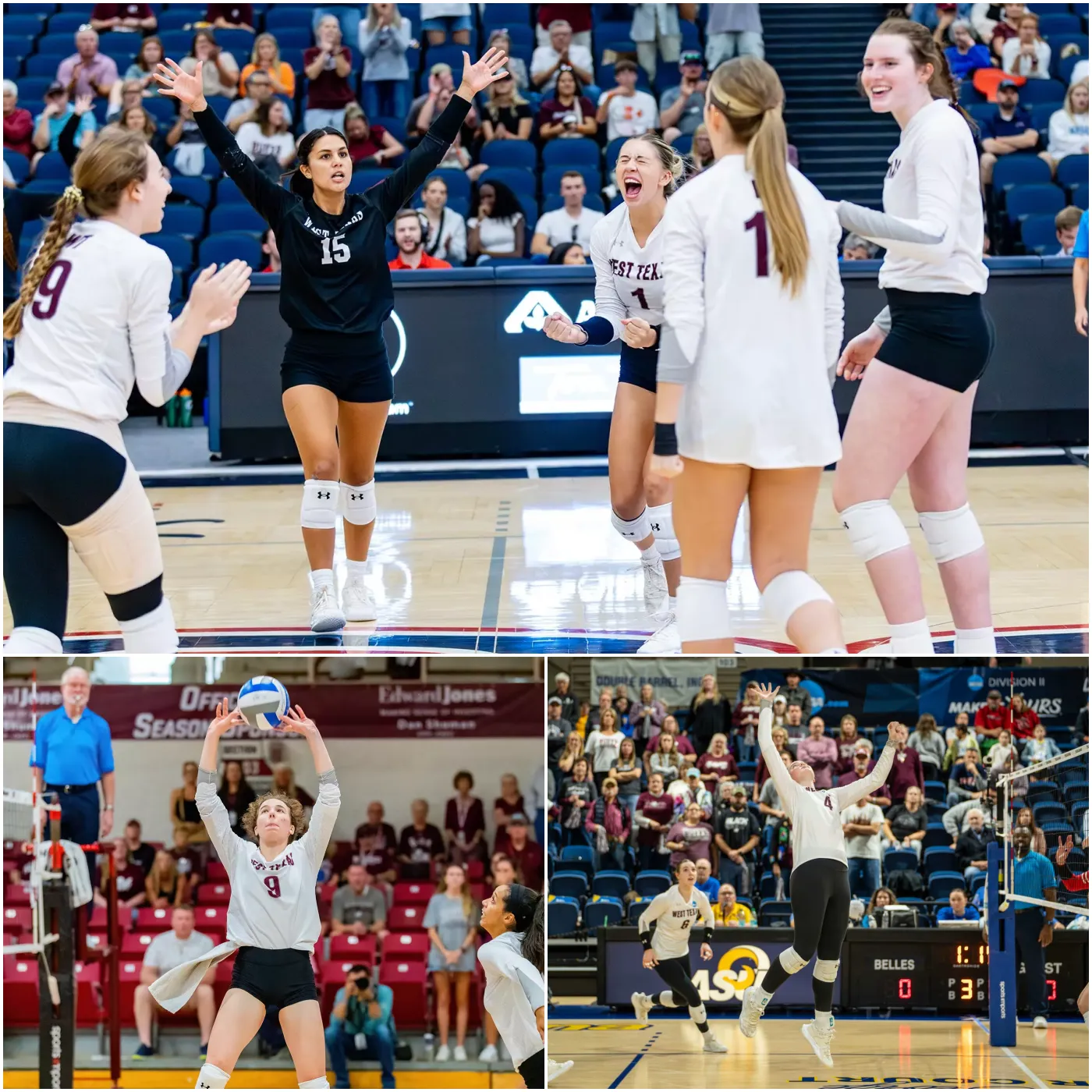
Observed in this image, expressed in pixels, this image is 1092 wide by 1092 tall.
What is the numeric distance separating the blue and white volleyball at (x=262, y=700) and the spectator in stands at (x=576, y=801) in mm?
4856

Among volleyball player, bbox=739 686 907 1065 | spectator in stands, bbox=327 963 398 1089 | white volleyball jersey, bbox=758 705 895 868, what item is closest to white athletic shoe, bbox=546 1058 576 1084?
volleyball player, bbox=739 686 907 1065

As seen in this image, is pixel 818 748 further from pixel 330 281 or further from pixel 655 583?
pixel 330 281

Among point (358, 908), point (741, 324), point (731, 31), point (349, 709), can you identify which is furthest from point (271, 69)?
point (741, 324)

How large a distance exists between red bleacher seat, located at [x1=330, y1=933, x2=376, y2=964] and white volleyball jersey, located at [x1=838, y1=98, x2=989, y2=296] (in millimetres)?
7313

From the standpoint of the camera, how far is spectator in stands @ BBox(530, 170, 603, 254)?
12258 mm

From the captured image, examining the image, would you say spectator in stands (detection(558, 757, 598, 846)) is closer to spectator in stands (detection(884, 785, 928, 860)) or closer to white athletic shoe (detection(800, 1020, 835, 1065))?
spectator in stands (detection(884, 785, 928, 860))

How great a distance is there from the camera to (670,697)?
9.88 m

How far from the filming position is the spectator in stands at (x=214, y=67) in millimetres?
14742

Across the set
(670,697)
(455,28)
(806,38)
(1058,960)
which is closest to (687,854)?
(670,697)

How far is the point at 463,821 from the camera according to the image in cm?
1187

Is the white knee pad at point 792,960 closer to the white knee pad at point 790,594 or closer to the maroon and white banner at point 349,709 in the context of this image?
the white knee pad at point 790,594

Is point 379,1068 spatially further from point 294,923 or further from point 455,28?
point 455,28

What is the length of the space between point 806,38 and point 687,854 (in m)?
11.3

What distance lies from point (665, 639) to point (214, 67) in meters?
11.6
